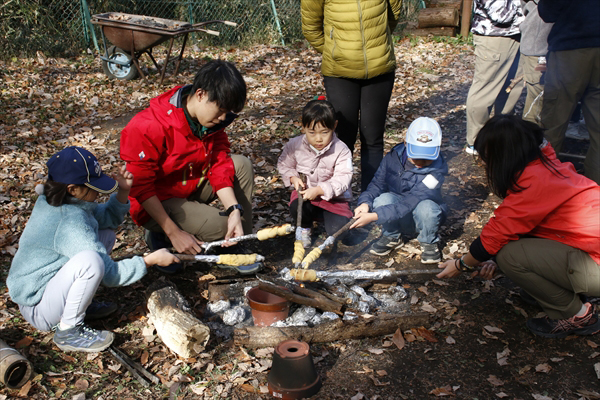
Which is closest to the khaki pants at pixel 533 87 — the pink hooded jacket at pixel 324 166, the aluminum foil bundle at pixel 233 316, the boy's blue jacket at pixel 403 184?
the boy's blue jacket at pixel 403 184

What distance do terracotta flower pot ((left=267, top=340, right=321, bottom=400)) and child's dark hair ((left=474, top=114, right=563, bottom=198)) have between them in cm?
187

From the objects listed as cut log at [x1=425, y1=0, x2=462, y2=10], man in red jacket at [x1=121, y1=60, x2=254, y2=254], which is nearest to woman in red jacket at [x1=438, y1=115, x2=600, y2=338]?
man in red jacket at [x1=121, y1=60, x2=254, y2=254]

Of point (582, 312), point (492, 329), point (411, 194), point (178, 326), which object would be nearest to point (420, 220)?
point (411, 194)

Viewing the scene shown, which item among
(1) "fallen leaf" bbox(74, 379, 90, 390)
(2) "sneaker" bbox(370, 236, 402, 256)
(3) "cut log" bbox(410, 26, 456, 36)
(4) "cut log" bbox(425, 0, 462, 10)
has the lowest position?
(3) "cut log" bbox(410, 26, 456, 36)

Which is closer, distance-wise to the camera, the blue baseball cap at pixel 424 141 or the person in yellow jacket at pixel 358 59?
the blue baseball cap at pixel 424 141

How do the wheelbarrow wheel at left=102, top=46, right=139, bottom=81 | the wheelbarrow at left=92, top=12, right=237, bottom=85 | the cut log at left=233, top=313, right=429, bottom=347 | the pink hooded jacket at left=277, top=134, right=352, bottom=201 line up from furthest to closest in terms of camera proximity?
the wheelbarrow wheel at left=102, top=46, right=139, bottom=81, the wheelbarrow at left=92, top=12, right=237, bottom=85, the pink hooded jacket at left=277, top=134, right=352, bottom=201, the cut log at left=233, top=313, right=429, bottom=347

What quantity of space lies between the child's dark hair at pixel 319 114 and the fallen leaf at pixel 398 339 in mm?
2081

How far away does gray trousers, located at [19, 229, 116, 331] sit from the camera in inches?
132

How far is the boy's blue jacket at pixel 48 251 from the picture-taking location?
3418mm

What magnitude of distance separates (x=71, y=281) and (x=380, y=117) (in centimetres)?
352

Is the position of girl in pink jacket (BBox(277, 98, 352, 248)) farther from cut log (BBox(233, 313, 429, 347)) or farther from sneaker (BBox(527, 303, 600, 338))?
sneaker (BBox(527, 303, 600, 338))

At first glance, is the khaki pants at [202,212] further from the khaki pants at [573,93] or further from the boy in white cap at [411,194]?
the khaki pants at [573,93]

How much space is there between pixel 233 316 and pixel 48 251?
145 centimetres

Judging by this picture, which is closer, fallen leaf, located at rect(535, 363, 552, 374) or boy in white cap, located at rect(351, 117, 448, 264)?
fallen leaf, located at rect(535, 363, 552, 374)
